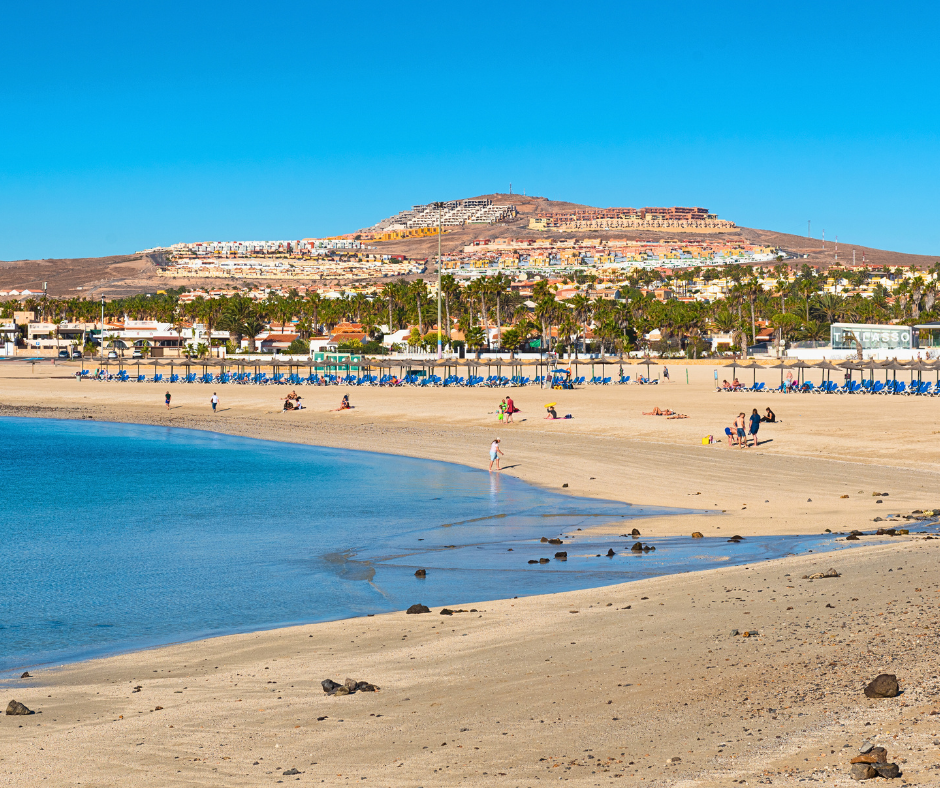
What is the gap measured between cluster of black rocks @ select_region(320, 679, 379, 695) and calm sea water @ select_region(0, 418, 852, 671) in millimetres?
3719

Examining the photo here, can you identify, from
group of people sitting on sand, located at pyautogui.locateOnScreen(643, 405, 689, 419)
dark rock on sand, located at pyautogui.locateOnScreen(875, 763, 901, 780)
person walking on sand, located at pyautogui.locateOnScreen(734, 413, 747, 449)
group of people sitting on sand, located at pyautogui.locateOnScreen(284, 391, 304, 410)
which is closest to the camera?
dark rock on sand, located at pyautogui.locateOnScreen(875, 763, 901, 780)

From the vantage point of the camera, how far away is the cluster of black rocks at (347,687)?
7.70 meters

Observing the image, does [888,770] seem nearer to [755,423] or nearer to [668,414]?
[755,423]

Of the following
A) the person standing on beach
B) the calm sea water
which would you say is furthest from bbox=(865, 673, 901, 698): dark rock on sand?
the person standing on beach

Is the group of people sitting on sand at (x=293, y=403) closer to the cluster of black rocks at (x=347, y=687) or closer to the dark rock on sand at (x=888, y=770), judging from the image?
the cluster of black rocks at (x=347, y=687)

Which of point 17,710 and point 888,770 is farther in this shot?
point 17,710

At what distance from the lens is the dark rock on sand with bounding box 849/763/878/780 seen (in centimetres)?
520

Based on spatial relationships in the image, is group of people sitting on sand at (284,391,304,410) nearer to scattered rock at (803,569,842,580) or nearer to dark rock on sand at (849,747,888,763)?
scattered rock at (803,569,842,580)

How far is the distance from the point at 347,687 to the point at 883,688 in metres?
3.88

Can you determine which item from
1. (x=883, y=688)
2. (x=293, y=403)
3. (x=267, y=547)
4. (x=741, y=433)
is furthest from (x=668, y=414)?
(x=883, y=688)

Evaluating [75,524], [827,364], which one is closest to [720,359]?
[827,364]

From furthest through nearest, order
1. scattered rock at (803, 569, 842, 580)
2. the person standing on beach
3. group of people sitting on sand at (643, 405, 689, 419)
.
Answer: group of people sitting on sand at (643, 405, 689, 419), the person standing on beach, scattered rock at (803, 569, 842, 580)

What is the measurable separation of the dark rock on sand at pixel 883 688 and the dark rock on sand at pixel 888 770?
1189 millimetres

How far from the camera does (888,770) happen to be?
5.19 metres
